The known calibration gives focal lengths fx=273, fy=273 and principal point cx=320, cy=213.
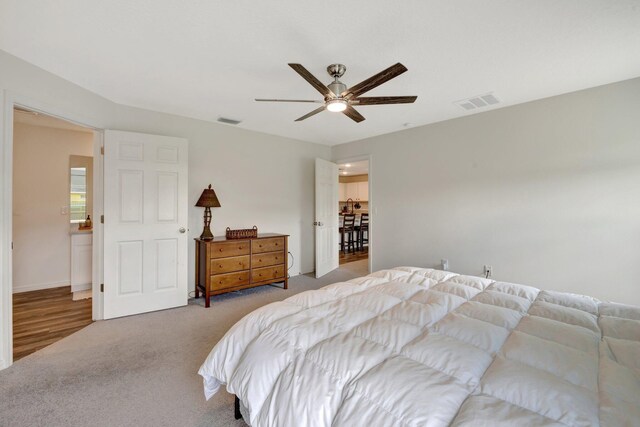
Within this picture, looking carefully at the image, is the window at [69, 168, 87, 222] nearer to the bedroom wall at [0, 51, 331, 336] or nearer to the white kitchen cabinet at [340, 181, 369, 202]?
the bedroom wall at [0, 51, 331, 336]

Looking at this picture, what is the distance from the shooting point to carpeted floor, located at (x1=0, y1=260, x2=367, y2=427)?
64.1 inches

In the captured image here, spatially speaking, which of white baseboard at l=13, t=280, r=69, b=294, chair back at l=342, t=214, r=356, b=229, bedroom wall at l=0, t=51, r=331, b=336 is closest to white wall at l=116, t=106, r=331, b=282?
bedroom wall at l=0, t=51, r=331, b=336

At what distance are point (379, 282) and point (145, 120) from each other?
3359 millimetres

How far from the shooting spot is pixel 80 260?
153 inches

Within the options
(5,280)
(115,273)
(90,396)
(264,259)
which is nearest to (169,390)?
(90,396)

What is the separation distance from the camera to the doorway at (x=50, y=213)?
3811 millimetres

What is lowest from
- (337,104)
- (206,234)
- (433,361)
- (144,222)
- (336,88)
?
(433,361)

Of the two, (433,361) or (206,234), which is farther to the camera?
(206,234)

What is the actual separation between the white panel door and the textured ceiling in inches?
24.3

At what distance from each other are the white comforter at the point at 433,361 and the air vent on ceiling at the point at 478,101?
2213 millimetres

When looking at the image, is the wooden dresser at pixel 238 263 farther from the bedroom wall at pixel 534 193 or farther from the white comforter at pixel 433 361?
the white comforter at pixel 433 361

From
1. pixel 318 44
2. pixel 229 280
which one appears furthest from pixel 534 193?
pixel 229 280

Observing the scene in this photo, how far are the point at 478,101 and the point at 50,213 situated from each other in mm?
6011

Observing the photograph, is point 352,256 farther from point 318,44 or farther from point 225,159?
point 318,44
